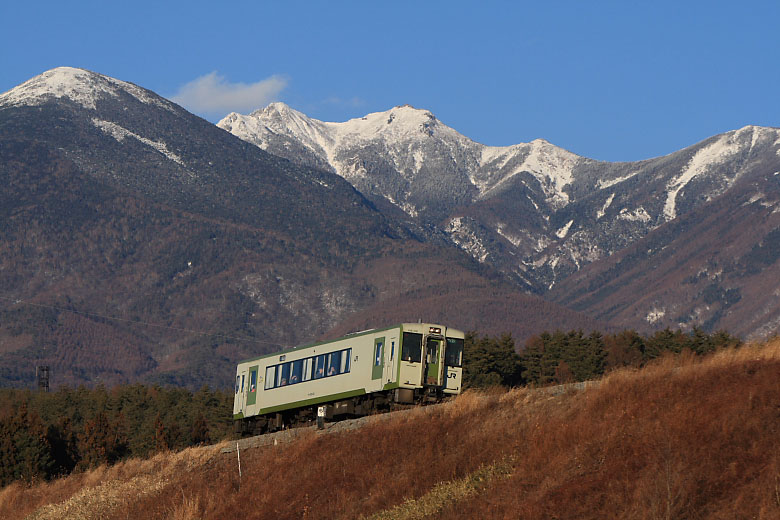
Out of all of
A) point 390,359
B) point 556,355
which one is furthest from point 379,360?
point 556,355

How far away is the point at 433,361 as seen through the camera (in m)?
44.5

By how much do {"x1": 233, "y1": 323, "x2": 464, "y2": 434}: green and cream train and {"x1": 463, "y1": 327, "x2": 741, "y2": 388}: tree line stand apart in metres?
66.9

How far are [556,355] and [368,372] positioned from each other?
97.3m

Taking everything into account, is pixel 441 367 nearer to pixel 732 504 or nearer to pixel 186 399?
pixel 732 504

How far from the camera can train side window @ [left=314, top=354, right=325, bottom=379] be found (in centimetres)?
4872

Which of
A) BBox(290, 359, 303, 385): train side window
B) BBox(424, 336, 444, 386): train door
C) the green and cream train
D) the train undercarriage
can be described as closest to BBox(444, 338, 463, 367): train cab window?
the green and cream train

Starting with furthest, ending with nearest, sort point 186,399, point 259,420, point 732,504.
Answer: point 186,399 → point 259,420 → point 732,504

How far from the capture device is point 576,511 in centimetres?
2211

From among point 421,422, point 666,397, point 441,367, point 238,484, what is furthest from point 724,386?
point 441,367

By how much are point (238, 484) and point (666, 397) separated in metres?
12.9

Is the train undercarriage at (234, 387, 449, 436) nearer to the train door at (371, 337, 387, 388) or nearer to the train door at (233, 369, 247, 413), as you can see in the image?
the train door at (371, 337, 387, 388)

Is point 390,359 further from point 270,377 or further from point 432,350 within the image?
point 270,377

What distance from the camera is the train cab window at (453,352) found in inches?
1786

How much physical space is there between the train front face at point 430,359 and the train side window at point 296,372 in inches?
313
